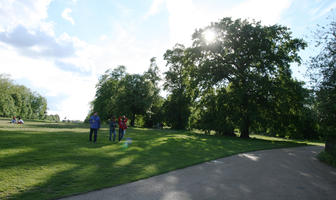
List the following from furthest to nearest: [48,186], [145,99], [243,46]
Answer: [145,99] < [243,46] < [48,186]

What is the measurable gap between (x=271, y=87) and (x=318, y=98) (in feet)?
48.3

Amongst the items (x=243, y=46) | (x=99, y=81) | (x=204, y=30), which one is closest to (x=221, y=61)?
(x=243, y=46)

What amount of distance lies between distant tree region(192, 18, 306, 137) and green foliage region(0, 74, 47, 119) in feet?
236

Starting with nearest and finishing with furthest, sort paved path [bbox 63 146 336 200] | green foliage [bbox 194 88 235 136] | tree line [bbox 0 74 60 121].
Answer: paved path [bbox 63 146 336 200], green foliage [bbox 194 88 235 136], tree line [bbox 0 74 60 121]

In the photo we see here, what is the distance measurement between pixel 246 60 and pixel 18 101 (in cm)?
8968

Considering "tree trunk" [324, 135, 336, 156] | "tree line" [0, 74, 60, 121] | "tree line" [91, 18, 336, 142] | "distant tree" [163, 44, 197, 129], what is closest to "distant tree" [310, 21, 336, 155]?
"tree trunk" [324, 135, 336, 156]

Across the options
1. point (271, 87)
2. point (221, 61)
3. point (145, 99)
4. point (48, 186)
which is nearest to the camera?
point (48, 186)

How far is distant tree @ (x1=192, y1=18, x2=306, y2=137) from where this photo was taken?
26.7 m

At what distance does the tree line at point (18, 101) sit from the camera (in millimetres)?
69812

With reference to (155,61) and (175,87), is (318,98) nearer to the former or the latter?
(175,87)

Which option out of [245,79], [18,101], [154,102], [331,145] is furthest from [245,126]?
[18,101]

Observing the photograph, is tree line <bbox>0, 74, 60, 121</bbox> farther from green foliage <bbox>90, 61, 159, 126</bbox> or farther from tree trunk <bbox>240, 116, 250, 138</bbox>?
tree trunk <bbox>240, 116, 250, 138</bbox>

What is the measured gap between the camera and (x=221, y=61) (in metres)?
29.6

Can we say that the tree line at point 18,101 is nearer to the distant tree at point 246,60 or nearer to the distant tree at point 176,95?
the distant tree at point 176,95
